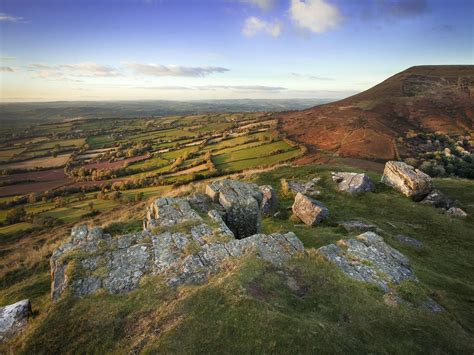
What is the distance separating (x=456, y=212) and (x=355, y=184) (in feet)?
24.8

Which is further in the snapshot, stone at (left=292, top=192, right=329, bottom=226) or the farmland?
the farmland

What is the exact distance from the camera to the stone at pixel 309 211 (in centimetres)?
1839

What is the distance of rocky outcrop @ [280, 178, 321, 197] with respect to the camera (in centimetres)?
2421

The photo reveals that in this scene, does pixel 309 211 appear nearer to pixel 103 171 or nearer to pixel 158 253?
pixel 158 253

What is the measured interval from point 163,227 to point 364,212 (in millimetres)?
15767

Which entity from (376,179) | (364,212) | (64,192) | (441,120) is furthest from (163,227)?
(441,120)

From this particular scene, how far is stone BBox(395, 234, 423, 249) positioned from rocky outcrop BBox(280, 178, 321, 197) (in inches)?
319

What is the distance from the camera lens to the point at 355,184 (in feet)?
80.3

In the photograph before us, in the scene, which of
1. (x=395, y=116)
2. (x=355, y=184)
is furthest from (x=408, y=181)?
(x=395, y=116)

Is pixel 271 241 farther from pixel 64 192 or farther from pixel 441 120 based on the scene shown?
pixel 441 120

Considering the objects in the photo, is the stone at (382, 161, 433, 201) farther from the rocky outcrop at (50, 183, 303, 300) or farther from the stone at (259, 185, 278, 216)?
the rocky outcrop at (50, 183, 303, 300)

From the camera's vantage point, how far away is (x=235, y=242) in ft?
39.5

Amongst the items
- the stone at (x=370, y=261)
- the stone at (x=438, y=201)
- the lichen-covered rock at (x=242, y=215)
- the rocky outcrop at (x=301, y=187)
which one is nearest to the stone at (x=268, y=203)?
the rocky outcrop at (x=301, y=187)

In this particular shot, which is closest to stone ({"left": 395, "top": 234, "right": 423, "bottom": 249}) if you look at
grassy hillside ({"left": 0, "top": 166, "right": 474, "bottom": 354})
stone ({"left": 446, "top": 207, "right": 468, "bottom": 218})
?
grassy hillside ({"left": 0, "top": 166, "right": 474, "bottom": 354})
